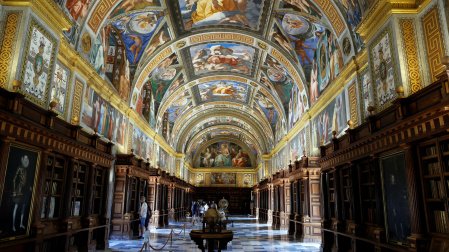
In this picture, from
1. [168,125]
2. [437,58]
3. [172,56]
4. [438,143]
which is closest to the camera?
[438,143]

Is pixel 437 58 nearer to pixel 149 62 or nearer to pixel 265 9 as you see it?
pixel 265 9

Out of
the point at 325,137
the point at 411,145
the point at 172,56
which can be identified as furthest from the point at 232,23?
the point at 411,145

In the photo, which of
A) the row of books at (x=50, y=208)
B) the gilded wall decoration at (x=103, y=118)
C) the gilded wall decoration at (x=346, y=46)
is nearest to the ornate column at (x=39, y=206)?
the row of books at (x=50, y=208)

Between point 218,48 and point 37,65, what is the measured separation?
13.4 meters

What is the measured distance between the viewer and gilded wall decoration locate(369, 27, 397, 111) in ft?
25.3

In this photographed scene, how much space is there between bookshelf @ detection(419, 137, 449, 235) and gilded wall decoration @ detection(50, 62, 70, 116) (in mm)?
10120

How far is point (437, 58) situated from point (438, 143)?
7.61 feet

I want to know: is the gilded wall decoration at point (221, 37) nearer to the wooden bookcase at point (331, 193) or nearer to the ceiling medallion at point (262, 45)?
the ceiling medallion at point (262, 45)

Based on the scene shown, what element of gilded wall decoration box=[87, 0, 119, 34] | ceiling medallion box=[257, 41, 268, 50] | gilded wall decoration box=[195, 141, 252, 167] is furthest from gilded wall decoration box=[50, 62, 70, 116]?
gilded wall decoration box=[195, 141, 252, 167]

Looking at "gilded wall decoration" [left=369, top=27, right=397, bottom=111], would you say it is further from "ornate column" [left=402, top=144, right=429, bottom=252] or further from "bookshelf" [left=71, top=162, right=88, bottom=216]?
"bookshelf" [left=71, top=162, right=88, bottom=216]

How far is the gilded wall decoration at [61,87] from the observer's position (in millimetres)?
9875

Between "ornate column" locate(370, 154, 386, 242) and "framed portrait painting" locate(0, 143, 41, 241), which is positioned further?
"ornate column" locate(370, 154, 386, 242)

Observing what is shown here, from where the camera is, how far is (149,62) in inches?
686

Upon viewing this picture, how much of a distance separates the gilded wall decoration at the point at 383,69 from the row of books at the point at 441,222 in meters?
2.89
